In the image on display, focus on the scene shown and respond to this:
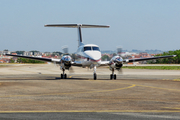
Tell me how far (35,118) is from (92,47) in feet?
73.6

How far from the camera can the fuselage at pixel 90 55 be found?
30203 mm

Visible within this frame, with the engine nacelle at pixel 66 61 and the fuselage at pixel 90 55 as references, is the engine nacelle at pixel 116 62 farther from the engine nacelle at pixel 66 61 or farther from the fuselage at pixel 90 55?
the engine nacelle at pixel 66 61

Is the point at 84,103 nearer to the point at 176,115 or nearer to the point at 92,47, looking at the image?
the point at 176,115

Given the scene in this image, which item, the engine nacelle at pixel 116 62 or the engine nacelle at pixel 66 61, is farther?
the engine nacelle at pixel 66 61

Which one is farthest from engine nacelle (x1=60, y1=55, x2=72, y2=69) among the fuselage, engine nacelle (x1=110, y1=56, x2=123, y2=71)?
engine nacelle (x1=110, y1=56, x2=123, y2=71)

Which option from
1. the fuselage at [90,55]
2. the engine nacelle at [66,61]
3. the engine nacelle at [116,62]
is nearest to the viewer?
the fuselage at [90,55]

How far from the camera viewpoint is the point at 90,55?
30.5 meters

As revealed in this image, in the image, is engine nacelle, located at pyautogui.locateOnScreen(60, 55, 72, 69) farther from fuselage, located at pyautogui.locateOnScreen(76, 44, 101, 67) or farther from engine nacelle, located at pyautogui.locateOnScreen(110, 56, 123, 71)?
engine nacelle, located at pyautogui.locateOnScreen(110, 56, 123, 71)

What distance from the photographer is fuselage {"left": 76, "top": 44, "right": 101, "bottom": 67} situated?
99.1ft

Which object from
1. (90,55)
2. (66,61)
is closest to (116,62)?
(90,55)

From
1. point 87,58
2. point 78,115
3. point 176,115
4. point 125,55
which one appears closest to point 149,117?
point 176,115

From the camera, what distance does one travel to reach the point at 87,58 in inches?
1207

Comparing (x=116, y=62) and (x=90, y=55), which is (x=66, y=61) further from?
(x=116, y=62)

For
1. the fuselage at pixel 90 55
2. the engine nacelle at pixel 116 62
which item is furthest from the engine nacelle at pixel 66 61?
the engine nacelle at pixel 116 62
